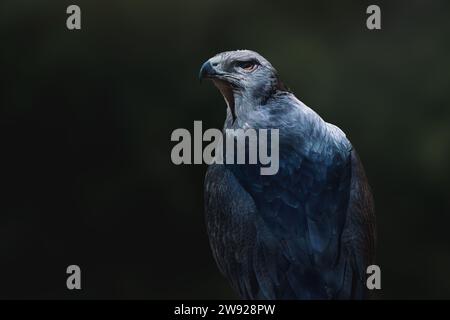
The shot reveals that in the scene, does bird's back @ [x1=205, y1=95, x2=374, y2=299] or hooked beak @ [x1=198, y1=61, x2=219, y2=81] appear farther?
hooked beak @ [x1=198, y1=61, x2=219, y2=81]

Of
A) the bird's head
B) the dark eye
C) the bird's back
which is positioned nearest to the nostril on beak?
the bird's head

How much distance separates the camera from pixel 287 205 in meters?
3.72

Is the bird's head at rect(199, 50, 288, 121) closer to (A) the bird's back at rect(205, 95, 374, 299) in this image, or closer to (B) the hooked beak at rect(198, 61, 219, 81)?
(B) the hooked beak at rect(198, 61, 219, 81)

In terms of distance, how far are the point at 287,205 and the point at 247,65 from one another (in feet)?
2.23

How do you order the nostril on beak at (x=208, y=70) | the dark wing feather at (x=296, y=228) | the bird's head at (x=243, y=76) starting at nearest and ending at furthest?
the dark wing feather at (x=296, y=228), the bird's head at (x=243, y=76), the nostril on beak at (x=208, y=70)

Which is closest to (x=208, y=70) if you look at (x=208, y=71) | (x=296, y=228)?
(x=208, y=71)

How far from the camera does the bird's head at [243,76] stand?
381 centimetres

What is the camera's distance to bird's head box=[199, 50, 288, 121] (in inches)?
150

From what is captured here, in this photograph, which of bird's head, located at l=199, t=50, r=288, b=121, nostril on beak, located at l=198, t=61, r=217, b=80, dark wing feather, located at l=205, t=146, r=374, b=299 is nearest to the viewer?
dark wing feather, located at l=205, t=146, r=374, b=299

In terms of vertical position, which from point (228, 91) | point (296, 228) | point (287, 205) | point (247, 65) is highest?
point (247, 65)

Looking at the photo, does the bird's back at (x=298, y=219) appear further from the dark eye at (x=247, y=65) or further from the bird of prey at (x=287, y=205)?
the dark eye at (x=247, y=65)

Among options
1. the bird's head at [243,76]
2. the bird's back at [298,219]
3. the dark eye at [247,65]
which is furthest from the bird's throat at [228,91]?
the bird's back at [298,219]

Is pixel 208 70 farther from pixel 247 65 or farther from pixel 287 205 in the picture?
pixel 287 205

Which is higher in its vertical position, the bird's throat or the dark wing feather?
the bird's throat
